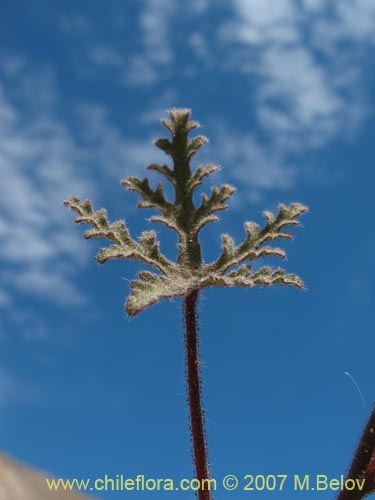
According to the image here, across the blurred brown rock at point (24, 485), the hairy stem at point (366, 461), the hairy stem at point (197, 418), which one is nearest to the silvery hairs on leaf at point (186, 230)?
the hairy stem at point (197, 418)

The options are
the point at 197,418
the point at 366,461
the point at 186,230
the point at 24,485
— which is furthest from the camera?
the point at 24,485

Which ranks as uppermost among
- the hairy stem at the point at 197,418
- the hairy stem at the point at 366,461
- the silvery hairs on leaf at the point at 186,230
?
the silvery hairs on leaf at the point at 186,230

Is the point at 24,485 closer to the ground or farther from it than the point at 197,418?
farther from it

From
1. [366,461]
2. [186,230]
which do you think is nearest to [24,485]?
[186,230]

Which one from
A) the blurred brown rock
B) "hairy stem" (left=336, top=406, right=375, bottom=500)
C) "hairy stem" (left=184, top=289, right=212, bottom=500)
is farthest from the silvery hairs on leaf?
the blurred brown rock

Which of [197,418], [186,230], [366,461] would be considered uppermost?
[186,230]

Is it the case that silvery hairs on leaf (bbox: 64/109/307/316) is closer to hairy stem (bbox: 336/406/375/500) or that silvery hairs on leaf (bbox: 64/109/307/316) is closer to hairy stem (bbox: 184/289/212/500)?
hairy stem (bbox: 184/289/212/500)

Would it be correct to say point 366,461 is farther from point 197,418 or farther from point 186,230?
point 186,230

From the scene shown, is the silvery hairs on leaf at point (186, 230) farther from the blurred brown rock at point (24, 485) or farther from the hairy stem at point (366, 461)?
the blurred brown rock at point (24, 485)

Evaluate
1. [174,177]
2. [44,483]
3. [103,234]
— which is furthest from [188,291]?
[44,483]
